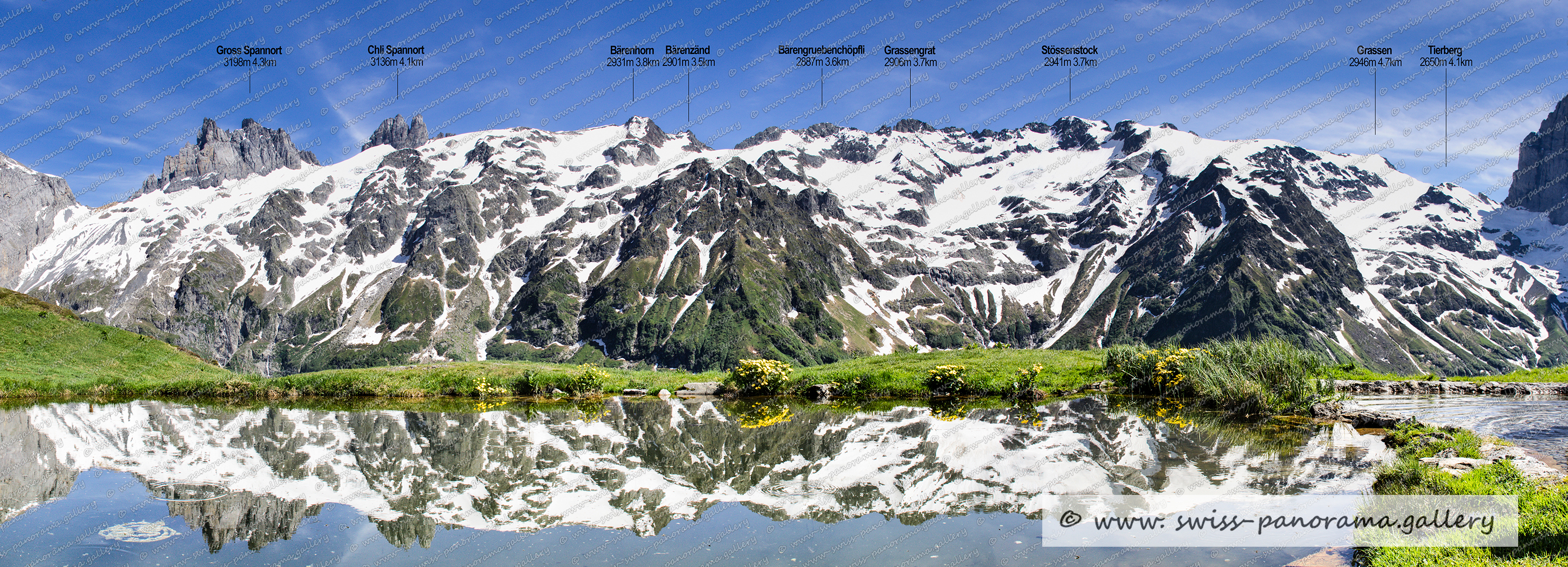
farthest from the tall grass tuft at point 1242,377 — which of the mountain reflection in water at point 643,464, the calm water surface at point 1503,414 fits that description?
the calm water surface at point 1503,414

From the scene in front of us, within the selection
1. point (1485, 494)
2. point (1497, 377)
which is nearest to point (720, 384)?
point (1485, 494)

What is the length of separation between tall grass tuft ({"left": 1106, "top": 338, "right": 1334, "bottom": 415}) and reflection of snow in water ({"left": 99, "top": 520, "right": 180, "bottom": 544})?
70.8 feet

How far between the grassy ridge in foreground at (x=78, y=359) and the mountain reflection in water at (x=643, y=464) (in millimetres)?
8719

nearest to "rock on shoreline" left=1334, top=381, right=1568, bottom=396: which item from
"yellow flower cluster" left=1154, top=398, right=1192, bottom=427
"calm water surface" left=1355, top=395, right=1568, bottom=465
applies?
"calm water surface" left=1355, top=395, right=1568, bottom=465

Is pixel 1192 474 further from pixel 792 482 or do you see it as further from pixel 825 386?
pixel 825 386

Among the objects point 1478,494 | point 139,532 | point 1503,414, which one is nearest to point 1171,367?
point 1503,414

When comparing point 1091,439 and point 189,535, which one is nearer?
point 189,535

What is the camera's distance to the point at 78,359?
3538 cm

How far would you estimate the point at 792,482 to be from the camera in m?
13.6

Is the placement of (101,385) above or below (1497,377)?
above

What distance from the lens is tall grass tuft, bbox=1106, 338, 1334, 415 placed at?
1933 cm

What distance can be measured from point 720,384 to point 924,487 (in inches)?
647

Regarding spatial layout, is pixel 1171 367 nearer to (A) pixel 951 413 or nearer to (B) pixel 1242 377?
(B) pixel 1242 377

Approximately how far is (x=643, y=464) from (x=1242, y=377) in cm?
1509
